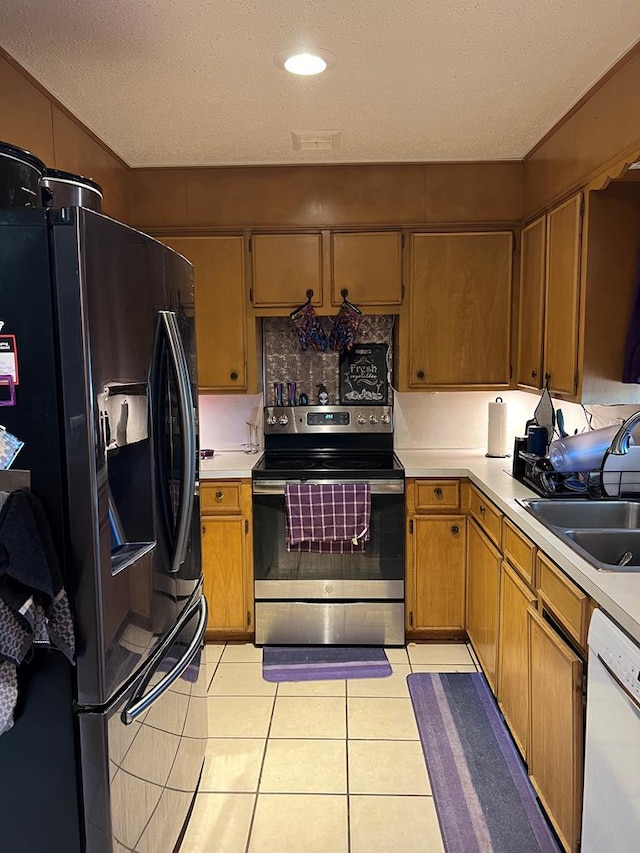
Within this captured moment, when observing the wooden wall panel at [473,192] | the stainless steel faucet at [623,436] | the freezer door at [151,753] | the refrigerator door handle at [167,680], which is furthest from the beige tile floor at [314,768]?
the wooden wall panel at [473,192]

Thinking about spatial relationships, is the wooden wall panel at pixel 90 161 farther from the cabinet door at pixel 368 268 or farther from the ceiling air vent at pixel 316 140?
the cabinet door at pixel 368 268

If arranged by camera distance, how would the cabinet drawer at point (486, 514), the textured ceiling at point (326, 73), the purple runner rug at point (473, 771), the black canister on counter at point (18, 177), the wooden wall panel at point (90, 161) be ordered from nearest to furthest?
the black canister on counter at point (18, 177), the textured ceiling at point (326, 73), the purple runner rug at point (473, 771), the wooden wall panel at point (90, 161), the cabinet drawer at point (486, 514)

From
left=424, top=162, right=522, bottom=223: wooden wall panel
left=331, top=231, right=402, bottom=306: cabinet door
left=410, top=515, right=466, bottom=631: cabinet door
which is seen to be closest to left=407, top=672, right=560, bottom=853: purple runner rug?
left=410, top=515, right=466, bottom=631: cabinet door

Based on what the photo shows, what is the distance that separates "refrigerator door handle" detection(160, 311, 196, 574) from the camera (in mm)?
1695

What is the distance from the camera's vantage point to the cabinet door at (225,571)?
319 cm

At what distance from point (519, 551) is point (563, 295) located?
109 cm

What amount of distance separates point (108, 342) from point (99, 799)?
3.27 ft

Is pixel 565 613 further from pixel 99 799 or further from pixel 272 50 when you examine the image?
pixel 272 50

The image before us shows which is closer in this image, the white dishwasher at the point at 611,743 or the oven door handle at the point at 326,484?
the white dishwasher at the point at 611,743

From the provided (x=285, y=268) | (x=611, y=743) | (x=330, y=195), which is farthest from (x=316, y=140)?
(x=611, y=743)

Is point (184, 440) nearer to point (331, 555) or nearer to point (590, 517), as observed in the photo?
point (590, 517)

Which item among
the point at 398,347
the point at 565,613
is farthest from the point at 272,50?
the point at 565,613

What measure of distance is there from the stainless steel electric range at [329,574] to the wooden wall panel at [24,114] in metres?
1.64

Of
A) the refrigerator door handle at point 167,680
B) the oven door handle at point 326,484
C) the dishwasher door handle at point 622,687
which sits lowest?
the refrigerator door handle at point 167,680
